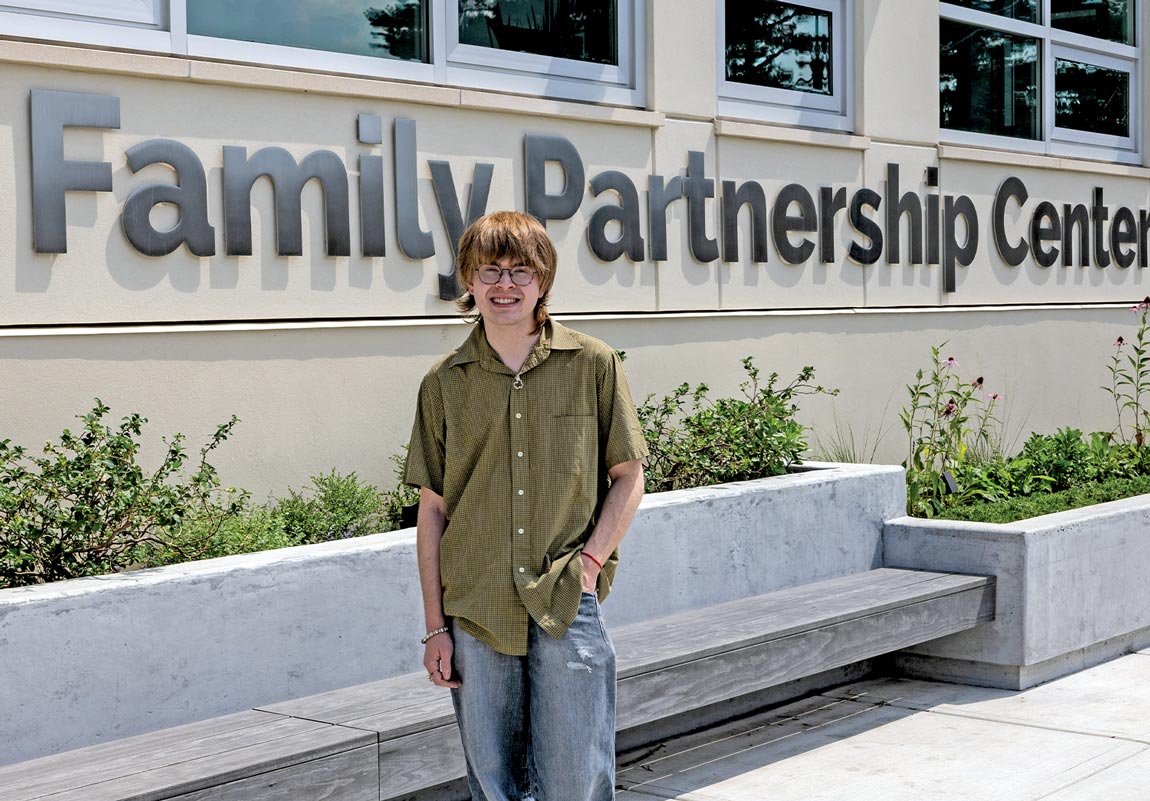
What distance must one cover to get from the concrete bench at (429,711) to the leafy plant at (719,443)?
65cm

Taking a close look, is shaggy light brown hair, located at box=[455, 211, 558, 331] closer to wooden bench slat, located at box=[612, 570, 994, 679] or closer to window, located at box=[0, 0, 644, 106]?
wooden bench slat, located at box=[612, 570, 994, 679]

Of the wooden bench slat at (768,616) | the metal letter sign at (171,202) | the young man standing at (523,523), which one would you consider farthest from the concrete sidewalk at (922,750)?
the metal letter sign at (171,202)

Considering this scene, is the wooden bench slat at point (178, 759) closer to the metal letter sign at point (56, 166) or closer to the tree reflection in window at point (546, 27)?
the metal letter sign at point (56, 166)

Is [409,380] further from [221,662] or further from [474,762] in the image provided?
[474,762]

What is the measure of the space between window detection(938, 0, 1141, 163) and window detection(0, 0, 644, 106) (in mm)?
2994

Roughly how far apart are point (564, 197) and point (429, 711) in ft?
11.0

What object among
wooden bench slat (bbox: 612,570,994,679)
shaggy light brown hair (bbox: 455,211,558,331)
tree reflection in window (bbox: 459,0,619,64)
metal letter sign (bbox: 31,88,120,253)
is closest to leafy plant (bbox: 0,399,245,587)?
metal letter sign (bbox: 31,88,120,253)

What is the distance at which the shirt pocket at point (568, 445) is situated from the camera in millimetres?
3072

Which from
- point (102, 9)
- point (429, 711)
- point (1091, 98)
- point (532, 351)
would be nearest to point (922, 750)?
point (429, 711)

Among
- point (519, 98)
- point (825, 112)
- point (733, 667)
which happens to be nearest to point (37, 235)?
point (519, 98)

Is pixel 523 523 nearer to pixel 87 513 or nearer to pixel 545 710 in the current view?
pixel 545 710

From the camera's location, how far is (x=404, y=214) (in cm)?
619

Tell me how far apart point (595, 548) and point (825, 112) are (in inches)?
236

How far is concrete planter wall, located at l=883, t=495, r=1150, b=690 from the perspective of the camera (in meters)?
6.23
